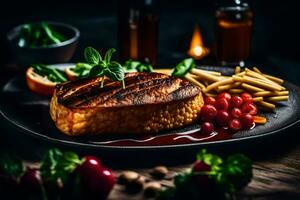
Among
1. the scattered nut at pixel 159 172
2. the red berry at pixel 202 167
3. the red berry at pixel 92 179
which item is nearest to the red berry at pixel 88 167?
the red berry at pixel 92 179

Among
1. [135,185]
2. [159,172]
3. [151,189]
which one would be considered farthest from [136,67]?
[151,189]

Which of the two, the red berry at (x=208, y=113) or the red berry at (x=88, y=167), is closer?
the red berry at (x=88, y=167)

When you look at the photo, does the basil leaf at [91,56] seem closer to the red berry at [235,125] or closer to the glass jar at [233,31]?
the red berry at [235,125]

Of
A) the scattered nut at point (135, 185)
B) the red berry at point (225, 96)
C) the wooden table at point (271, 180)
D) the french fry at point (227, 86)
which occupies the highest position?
the french fry at point (227, 86)

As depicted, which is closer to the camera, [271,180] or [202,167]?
[202,167]

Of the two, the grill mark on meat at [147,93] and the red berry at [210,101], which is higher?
the grill mark on meat at [147,93]

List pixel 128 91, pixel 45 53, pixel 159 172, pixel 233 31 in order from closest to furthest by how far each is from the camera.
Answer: pixel 159 172, pixel 128 91, pixel 45 53, pixel 233 31

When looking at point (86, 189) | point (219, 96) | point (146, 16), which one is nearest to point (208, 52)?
point (146, 16)

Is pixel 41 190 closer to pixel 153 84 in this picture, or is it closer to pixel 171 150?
pixel 171 150

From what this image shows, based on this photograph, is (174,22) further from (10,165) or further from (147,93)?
(10,165)
